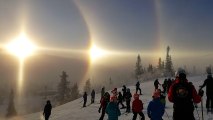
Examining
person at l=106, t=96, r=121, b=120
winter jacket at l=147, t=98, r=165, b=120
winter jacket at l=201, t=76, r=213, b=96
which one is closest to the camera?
winter jacket at l=147, t=98, r=165, b=120

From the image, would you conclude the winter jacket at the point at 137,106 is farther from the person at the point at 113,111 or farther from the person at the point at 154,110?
the person at the point at 154,110

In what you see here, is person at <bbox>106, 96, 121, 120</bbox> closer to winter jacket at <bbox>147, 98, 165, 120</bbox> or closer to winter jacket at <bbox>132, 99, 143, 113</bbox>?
winter jacket at <bbox>132, 99, 143, 113</bbox>

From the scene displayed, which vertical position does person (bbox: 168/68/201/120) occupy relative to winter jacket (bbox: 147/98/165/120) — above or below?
→ above

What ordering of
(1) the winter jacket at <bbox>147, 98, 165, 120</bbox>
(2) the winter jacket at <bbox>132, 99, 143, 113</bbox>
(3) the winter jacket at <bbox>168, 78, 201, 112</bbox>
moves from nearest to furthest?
(3) the winter jacket at <bbox>168, 78, 201, 112</bbox> → (1) the winter jacket at <bbox>147, 98, 165, 120</bbox> → (2) the winter jacket at <bbox>132, 99, 143, 113</bbox>

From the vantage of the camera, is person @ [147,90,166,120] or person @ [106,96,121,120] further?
person @ [106,96,121,120]

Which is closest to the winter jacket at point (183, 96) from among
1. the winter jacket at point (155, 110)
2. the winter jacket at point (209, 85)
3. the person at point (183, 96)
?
the person at point (183, 96)

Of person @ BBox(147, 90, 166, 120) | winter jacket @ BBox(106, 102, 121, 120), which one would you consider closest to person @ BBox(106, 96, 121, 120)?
winter jacket @ BBox(106, 102, 121, 120)

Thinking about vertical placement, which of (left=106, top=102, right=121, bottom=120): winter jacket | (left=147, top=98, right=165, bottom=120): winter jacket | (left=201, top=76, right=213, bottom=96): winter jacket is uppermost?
(left=201, top=76, right=213, bottom=96): winter jacket

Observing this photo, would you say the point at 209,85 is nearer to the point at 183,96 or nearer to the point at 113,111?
the point at 113,111

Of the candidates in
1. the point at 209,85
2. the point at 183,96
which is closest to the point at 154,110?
the point at 183,96
